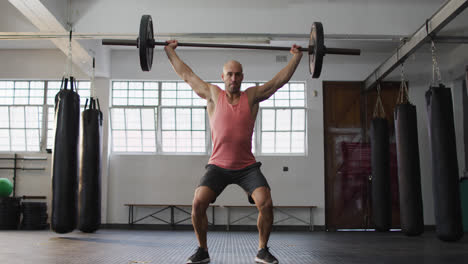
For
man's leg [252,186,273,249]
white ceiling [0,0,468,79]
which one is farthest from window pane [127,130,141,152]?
man's leg [252,186,273,249]

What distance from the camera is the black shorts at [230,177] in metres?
2.95

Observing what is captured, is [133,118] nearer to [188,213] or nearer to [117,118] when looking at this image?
[117,118]

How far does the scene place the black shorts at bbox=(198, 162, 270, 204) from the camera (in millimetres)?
2945

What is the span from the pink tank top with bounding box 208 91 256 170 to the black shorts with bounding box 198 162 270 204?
34 mm

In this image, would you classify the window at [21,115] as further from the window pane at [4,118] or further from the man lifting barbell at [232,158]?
the man lifting barbell at [232,158]

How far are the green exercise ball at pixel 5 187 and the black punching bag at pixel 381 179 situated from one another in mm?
6099

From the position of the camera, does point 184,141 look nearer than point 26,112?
Yes

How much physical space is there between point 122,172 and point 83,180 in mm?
2610

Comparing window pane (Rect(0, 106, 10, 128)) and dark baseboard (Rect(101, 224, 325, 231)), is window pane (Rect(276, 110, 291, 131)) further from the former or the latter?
window pane (Rect(0, 106, 10, 128))

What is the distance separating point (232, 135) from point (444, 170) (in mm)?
2479

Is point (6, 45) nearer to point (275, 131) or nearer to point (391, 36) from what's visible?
point (275, 131)

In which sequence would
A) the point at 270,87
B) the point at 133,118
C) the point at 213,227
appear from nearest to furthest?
the point at 270,87 → the point at 213,227 → the point at 133,118

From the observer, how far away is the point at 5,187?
754 centimetres

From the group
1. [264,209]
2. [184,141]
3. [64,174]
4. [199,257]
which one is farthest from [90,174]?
[264,209]
